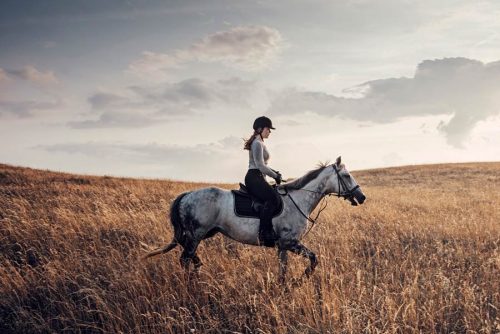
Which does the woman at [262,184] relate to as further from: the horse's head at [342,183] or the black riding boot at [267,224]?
the horse's head at [342,183]

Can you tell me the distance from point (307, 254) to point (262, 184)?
1.49 meters

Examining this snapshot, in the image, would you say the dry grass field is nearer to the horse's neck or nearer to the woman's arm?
the horse's neck

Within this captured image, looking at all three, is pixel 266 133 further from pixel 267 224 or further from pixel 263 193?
pixel 267 224

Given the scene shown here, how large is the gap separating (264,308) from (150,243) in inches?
205

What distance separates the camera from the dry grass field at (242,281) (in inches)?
210

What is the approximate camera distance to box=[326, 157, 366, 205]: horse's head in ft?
24.3

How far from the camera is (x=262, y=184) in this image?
704cm

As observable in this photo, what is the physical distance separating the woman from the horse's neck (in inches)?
21.6

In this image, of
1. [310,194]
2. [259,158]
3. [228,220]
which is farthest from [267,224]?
[259,158]

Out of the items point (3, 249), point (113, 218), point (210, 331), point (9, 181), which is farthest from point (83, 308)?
point (9, 181)

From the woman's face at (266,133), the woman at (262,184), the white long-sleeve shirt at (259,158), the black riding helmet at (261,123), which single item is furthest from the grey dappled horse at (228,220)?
the black riding helmet at (261,123)

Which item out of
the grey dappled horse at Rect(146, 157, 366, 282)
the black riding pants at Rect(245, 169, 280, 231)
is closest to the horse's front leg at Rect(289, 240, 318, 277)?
the grey dappled horse at Rect(146, 157, 366, 282)

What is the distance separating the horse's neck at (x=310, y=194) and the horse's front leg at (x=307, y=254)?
2.45 ft

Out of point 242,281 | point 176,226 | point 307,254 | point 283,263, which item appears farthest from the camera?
point 176,226
